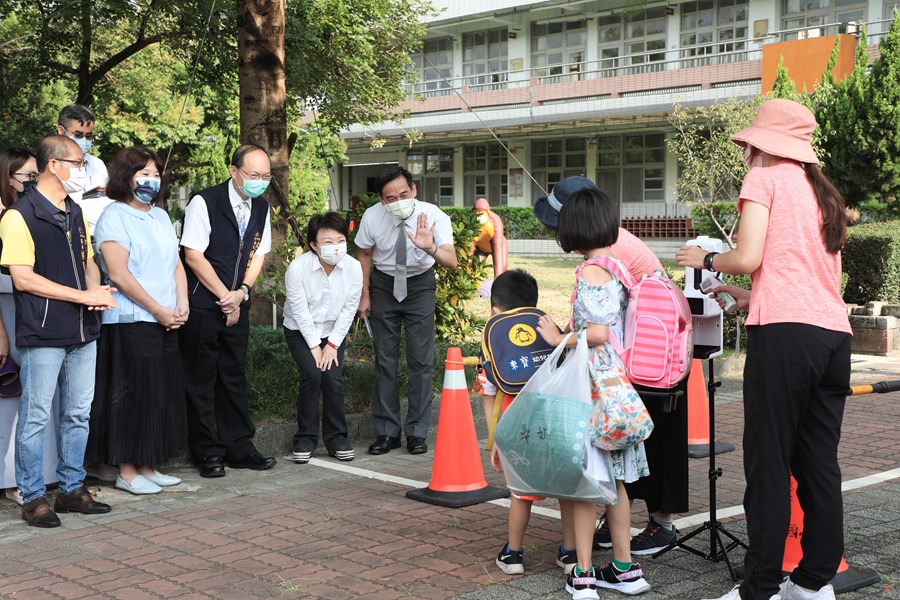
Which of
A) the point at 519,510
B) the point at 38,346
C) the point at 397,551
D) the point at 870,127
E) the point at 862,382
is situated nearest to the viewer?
the point at 519,510

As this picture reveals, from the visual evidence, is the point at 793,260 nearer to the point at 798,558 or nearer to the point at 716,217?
the point at 798,558

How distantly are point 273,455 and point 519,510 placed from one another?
10.9 feet

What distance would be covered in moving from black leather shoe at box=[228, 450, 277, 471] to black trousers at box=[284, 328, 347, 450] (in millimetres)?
320

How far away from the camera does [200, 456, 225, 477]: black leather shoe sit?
672 centimetres

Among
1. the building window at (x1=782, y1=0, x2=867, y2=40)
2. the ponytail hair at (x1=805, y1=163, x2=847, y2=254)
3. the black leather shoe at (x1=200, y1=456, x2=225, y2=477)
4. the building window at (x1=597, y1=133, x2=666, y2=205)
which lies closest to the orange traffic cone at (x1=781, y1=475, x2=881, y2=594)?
the ponytail hair at (x1=805, y1=163, x2=847, y2=254)

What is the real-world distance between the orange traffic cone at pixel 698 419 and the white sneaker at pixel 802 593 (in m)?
3.13

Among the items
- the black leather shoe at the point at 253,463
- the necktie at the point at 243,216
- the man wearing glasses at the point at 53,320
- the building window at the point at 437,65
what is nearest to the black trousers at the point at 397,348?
the black leather shoe at the point at 253,463

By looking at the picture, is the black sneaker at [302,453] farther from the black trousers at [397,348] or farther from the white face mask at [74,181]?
the white face mask at [74,181]

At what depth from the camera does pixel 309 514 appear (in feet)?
19.0

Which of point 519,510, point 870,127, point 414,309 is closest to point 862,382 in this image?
point 414,309

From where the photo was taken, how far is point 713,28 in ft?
110

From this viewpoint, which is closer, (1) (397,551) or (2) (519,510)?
(2) (519,510)

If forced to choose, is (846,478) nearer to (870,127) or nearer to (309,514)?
(309,514)

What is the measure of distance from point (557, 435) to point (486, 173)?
38.1m
